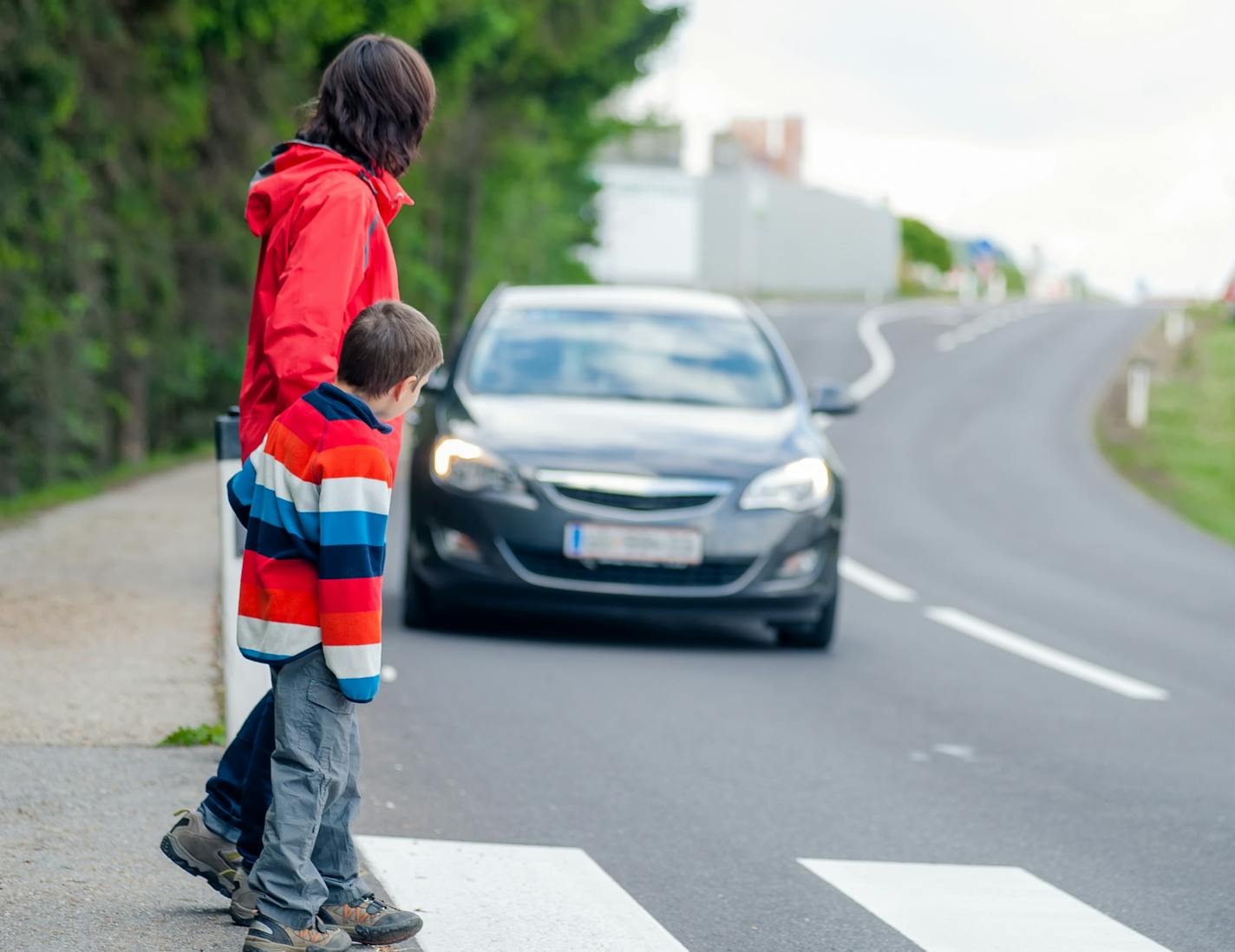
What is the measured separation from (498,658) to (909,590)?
4.43m

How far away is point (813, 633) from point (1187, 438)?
1694 centimetres

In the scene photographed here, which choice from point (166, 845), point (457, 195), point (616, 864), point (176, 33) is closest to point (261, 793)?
point (166, 845)

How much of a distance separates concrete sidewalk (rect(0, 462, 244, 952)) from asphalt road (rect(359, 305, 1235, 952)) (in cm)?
59

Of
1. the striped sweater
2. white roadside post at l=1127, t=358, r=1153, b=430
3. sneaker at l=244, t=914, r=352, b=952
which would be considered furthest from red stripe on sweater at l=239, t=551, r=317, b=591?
white roadside post at l=1127, t=358, r=1153, b=430

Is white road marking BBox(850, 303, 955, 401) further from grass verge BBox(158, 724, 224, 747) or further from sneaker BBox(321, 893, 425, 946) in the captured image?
sneaker BBox(321, 893, 425, 946)

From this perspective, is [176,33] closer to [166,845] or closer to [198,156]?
[198,156]

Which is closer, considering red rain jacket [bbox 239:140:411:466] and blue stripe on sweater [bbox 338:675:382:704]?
blue stripe on sweater [bbox 338:675:382:704]

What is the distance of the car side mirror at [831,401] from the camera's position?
9906mm

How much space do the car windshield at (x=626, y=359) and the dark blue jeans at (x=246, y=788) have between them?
5397mm

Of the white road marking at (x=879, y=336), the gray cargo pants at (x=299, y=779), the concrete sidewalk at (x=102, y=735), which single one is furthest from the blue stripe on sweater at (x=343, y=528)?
the white road marking at (x=879, y=336)

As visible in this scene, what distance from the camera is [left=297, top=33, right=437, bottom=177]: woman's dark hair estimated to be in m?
4.43

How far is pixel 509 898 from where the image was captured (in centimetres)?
479

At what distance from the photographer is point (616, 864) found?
17.2 ft

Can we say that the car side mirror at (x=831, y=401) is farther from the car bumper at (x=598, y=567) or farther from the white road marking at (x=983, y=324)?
the white road marking at (x=983, y=324)
